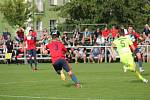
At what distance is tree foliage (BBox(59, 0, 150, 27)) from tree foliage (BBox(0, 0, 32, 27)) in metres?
7.92

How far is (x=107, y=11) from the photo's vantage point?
51594 millimetres

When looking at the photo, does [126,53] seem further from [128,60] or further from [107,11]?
[107,11]

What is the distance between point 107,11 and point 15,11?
1330 cm

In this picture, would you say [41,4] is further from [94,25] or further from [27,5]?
[94,25]

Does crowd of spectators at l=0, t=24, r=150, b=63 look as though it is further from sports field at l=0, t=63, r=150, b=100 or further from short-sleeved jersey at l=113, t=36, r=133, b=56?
short-sleeved jersey at l=113, t=36, r=133, b=56

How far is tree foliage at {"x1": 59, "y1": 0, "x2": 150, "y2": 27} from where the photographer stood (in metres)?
51.3

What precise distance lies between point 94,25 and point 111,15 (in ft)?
10.6

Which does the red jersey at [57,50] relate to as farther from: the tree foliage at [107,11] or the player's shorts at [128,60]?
the tree foliage at [107,11]

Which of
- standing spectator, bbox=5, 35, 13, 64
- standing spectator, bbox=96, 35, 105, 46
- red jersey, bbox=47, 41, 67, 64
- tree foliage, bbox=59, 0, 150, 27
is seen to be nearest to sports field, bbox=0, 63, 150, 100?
red jersey, bbox=47, 41, 67, 64

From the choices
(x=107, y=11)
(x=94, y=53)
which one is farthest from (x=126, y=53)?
(x=107, y=11)

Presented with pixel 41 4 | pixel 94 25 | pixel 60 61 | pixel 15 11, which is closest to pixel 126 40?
pixel 60 61

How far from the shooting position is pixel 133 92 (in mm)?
17062

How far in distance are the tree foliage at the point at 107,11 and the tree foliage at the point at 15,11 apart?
792 cm

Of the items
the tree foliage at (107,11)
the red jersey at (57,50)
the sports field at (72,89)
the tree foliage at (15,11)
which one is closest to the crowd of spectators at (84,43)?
the tree foliage at (107,11)
